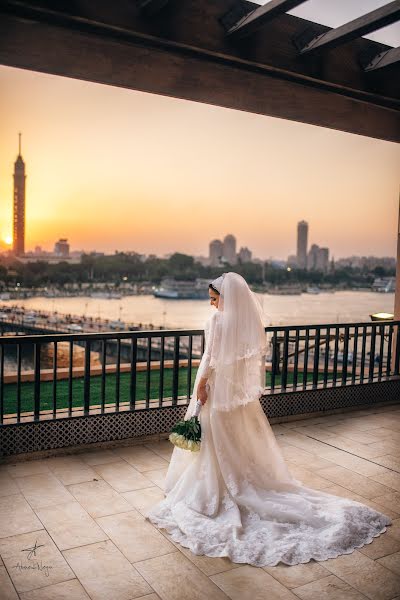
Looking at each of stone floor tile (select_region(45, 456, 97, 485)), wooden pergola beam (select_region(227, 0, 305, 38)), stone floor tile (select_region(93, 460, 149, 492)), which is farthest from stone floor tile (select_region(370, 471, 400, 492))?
wooden pergola beam (select_region(227, 0, 305, 38))

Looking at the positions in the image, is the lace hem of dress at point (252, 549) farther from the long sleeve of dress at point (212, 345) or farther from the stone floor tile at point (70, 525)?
the long sleeve of dress at point (212, 345)

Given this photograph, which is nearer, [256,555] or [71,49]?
[256,555]

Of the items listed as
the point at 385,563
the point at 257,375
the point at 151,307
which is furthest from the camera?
the point at 151,307

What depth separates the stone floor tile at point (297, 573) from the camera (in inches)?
101

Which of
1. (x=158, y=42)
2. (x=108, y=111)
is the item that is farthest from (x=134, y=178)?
(x=158, y=42)

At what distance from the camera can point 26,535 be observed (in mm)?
2965

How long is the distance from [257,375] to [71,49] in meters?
2.46

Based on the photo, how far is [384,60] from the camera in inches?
138

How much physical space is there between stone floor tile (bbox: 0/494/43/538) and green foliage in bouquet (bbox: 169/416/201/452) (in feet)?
3.22

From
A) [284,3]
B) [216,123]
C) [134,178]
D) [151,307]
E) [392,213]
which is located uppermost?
[134,178]

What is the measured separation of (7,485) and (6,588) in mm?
1298

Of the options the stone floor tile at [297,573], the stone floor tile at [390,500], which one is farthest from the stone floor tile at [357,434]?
the stone floor tile at [297,573]

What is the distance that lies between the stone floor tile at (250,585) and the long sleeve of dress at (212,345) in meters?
1.28

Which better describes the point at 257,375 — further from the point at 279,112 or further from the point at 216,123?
the point at 216,123
